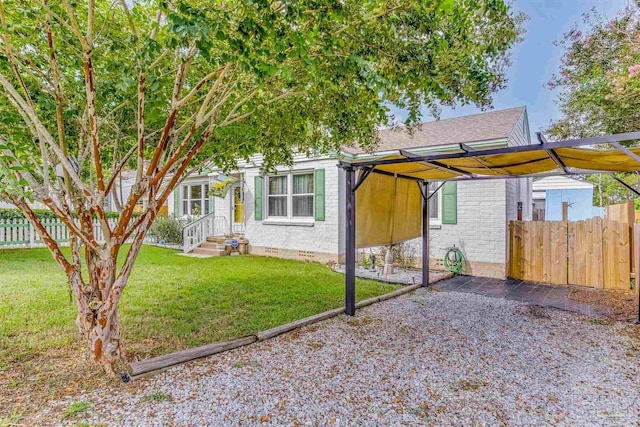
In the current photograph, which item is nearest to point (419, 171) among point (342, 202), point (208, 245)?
point (342, 202)

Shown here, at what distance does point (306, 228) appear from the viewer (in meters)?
11.6

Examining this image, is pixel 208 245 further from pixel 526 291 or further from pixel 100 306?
pixel 526 291

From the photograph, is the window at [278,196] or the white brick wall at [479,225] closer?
the white brick wall at [479,225]

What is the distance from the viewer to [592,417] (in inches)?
112

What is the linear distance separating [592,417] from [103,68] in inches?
249

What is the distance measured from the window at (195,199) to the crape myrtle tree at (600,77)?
13388 millimetres

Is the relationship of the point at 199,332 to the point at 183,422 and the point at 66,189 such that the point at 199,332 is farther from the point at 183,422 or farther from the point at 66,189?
the point at 66,189

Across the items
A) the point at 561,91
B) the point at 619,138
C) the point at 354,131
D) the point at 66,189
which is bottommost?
the point at 66,189

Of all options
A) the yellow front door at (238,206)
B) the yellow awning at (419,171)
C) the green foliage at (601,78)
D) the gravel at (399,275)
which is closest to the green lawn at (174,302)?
the gravel at (399,275)

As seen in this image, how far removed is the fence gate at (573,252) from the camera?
7484mm

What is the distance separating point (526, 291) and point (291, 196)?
24.8ft

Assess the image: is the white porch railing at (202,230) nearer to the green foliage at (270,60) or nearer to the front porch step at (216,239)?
the front porch step at (216,239)

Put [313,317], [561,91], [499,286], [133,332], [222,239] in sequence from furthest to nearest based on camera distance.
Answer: [222,239]
[561,91]
[499,286]
[313,317]
[133,332]

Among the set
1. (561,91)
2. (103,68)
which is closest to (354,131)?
(103,68)
